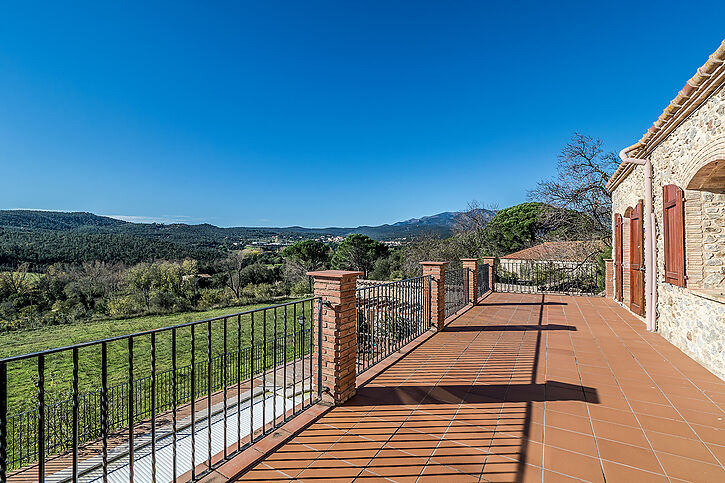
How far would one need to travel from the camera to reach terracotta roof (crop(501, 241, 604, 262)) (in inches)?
555

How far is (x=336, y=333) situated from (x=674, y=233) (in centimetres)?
512

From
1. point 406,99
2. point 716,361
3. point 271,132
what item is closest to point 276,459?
point 716,361

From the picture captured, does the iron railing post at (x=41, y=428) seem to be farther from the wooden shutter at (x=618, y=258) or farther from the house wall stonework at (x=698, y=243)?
the wooden shutter at (x=618, y=258)

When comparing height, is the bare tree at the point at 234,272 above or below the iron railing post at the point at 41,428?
below

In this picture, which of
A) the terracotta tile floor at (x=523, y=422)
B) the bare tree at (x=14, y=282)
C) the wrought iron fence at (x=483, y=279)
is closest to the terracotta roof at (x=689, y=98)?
the terracotta tile floor at (x=523, y=422)

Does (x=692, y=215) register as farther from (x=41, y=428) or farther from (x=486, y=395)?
(x=41, y=428)

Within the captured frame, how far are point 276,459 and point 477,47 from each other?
43.3 feet

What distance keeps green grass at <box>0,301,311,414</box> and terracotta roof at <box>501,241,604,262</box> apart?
11.7m

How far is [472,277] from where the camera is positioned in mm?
8648

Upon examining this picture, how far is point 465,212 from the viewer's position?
82.3ft

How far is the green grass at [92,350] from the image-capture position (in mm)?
13062

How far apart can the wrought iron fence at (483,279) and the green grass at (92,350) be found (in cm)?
529

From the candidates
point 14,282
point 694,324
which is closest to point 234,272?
point 14,282

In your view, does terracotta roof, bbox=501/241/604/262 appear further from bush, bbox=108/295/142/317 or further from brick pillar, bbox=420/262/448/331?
bush, bbox=108/295/142/317
